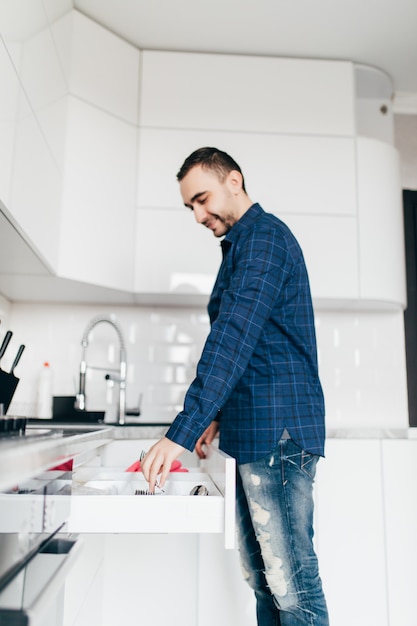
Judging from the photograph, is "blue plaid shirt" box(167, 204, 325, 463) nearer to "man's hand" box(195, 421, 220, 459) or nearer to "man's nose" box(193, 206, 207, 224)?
"man's nose" box(193, 206, 207, 224)

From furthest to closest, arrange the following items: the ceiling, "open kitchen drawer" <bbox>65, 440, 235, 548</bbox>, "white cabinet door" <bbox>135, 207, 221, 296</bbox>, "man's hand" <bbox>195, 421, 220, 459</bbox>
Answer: "white cabinet door" <bbox>135, 207, 221, 296</bbox>
the ceiling
"man's hand" <bbox>195, 421, 220, 459</bbox>
"open kitchen drawer" <bbox>65, 440, 235, 548</bbox>

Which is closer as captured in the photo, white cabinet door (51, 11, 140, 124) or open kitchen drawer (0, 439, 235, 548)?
open kitchen drawer (0, 439, 235, 548)

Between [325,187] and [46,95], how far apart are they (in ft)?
4.16

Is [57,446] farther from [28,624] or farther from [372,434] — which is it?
[372,434]

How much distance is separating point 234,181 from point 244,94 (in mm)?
1206

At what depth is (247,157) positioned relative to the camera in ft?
8.33

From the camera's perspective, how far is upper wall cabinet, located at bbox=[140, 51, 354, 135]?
255 centimetres

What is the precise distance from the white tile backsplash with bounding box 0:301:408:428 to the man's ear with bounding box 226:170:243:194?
123 cm

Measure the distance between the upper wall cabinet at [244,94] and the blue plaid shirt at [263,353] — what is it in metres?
1.27

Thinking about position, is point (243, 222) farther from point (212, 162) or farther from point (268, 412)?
point (268, 412)

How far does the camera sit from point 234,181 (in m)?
1.55

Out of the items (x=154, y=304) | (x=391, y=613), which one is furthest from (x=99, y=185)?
(x=391, y=613)

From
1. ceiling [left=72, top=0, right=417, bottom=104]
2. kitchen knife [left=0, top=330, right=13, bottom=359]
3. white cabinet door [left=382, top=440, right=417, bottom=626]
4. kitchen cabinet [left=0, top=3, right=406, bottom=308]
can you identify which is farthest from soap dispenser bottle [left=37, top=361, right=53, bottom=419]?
ceiling [left=72, top=0, right=417, bottom=104]

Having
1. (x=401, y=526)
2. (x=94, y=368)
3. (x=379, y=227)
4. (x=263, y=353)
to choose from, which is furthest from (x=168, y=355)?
(x=263, y=353)
